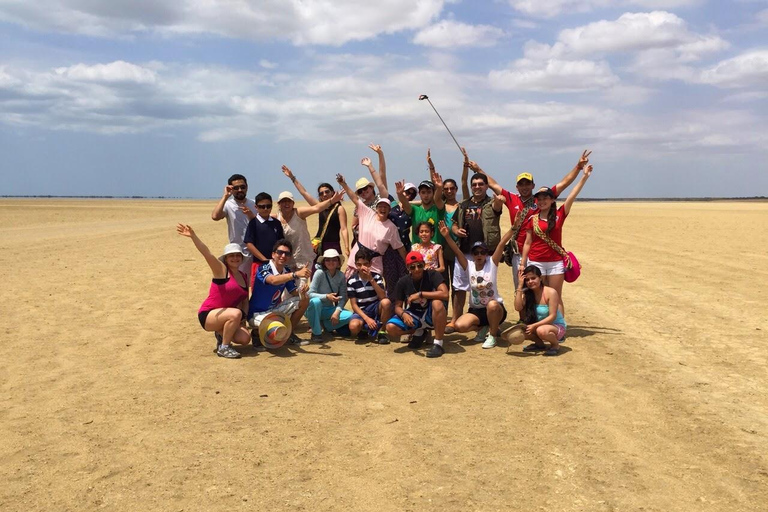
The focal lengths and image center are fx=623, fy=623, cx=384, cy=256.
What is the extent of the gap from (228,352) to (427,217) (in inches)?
111

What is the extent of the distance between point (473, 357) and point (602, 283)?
595 centimetres

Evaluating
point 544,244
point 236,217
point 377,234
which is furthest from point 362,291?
point 544,244

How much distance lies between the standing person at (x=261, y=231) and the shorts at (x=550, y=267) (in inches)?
123

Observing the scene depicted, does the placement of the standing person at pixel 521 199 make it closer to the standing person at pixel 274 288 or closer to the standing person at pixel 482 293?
the standing person at pixel 482 293

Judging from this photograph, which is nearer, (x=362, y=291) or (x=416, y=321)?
(x=416, y=321)

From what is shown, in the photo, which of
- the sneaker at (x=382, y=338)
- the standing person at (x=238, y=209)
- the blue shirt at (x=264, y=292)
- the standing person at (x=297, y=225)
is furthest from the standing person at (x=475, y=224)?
the standing person at (x=238, y=209)

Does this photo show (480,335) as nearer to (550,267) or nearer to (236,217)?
(550,267)

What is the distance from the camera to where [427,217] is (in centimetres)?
763

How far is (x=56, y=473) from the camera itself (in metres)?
4.09

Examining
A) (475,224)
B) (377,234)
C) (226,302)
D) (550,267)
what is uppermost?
(475,224)

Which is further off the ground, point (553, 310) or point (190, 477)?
point (553, 310)

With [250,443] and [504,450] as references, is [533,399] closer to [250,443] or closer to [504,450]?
[504,450]

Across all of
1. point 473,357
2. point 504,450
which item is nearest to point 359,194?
point 473,357

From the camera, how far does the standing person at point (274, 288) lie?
276 inches
